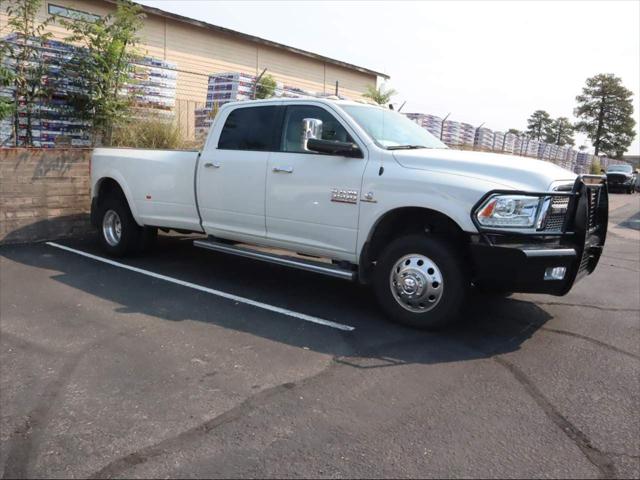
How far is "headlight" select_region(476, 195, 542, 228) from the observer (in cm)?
445

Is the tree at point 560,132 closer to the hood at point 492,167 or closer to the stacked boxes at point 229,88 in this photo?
the stacked boxes at point 229,88

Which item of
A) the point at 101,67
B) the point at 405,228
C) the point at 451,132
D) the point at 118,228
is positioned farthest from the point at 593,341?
the point at 451,132

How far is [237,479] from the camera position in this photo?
108 inches

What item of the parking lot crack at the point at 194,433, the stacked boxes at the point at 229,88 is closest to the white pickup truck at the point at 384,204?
the parking lot crack at the point at 194,433

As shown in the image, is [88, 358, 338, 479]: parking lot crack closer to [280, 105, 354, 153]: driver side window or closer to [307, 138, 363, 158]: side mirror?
[307, 138, 363, 158]: side mirror

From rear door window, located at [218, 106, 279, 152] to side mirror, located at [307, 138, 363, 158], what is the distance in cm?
83

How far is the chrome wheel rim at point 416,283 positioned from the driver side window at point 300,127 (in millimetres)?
1375

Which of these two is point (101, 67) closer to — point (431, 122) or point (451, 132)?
point (431, 122)

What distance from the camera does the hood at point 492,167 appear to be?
4.52 meters

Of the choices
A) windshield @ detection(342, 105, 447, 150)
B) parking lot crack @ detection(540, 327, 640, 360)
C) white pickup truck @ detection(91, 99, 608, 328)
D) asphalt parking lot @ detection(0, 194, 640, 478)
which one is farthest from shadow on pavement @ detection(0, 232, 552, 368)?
windshield @ detection(342, 105, 447, 150)

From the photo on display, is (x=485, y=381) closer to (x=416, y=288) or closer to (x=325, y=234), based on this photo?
(x=416, y=288)

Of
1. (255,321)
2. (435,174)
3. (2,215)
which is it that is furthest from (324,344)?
(2,215)

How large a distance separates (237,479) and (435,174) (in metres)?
2.99

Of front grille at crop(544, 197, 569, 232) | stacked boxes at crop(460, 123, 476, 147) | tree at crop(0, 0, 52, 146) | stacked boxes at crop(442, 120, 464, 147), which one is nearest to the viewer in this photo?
front grille at crop(544, 197, 569, 232)
